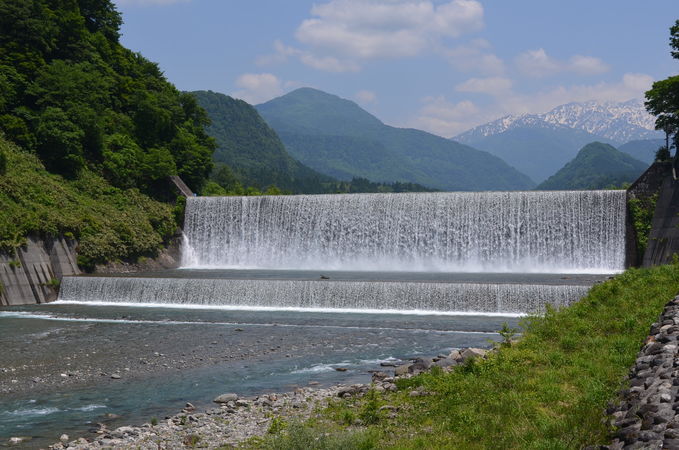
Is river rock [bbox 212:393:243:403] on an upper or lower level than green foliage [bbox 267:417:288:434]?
lower

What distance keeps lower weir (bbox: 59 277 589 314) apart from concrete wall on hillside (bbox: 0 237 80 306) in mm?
885

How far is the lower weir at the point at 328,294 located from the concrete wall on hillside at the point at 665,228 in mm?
7965

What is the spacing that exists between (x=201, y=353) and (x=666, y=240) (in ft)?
63.5

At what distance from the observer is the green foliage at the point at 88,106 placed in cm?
3250

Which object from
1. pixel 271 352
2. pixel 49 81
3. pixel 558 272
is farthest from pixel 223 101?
pixel 271 352

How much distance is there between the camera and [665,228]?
81.6ft

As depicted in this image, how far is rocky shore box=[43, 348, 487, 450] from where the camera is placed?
7664 mm

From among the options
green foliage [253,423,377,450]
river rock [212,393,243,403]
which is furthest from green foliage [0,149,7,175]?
green foliage [253,423,377,450]

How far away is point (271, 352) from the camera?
13906 mm

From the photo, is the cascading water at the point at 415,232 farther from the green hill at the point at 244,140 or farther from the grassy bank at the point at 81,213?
the green hill at the point at 244,140

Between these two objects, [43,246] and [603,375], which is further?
[43,246]

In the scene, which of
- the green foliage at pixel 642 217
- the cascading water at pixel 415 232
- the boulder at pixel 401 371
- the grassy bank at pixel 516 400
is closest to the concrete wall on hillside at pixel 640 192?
the green foliage at pixel 642 217

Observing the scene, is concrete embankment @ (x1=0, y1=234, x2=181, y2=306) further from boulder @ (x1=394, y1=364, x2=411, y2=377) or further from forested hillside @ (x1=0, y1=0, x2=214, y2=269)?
boulder @ (x1=394, y1=364, x2=411, y2=377)

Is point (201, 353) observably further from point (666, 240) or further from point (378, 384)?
point (666, 240)
